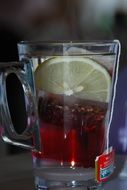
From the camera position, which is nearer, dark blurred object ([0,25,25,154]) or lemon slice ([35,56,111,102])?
lemon slice ([35,56,111,102])

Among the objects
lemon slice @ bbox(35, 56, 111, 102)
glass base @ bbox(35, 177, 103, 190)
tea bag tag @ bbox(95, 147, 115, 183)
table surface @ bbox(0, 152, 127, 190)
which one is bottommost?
table surface @ bbox(0, 152, 127, 190)

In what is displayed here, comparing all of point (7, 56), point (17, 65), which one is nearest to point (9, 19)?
point (7, 56)

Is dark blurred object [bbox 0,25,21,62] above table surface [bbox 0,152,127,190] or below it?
above

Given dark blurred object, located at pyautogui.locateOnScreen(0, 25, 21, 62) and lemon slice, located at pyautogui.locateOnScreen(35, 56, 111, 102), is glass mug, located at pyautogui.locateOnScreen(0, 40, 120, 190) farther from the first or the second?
dark blurred object, located at pyautogui.locateOnScreen(0, 25, 21, 62)

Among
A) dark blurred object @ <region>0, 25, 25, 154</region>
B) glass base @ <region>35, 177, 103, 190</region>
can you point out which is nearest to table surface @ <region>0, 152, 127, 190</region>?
glass base @ <region>35, 177, 103, 190</region>

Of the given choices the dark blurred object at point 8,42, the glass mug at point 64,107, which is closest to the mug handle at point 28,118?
the glass mug at point 64,107

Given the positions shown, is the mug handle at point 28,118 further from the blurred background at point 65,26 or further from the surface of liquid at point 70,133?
the blurred background at point 65,26
